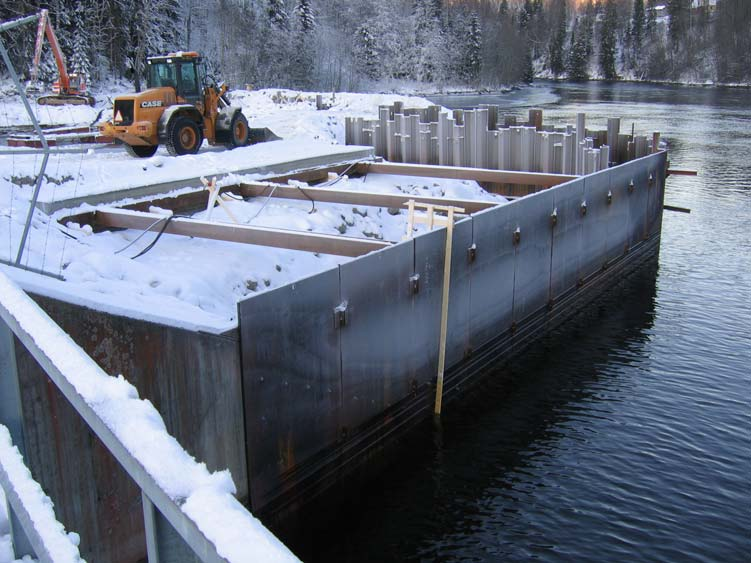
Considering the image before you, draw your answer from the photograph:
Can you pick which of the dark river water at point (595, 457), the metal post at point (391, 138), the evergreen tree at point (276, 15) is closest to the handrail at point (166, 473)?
the dark river water at point (595, 457)

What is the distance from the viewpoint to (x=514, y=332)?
1242 centimetres

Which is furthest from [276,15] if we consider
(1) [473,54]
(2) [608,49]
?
(2) [608,49]

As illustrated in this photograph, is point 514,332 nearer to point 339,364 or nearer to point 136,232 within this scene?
point 339,364

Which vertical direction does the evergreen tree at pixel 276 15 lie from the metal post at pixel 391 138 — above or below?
above

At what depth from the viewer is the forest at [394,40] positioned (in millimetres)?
49531

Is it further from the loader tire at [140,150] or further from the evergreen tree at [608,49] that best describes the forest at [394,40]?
the loader tire at [140,150]

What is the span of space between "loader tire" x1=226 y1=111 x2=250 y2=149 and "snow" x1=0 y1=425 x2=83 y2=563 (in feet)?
63.2

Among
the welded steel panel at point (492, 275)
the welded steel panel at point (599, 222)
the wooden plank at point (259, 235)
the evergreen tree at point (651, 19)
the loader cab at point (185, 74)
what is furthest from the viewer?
the evergreen tree at point (651, 19)

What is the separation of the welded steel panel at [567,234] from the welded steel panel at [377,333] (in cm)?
490

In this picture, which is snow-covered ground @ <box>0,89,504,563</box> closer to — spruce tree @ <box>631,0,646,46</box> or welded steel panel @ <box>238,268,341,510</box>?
Answer: welded steel panel @ <box>238,268,341,510</box>

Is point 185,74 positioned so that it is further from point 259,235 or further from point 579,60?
point 579,60

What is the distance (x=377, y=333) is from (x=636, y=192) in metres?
11.5

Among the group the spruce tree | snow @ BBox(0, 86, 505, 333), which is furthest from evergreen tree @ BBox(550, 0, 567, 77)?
snow @ BBox(0, 86, 505, 333)

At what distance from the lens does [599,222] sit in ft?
52.0
